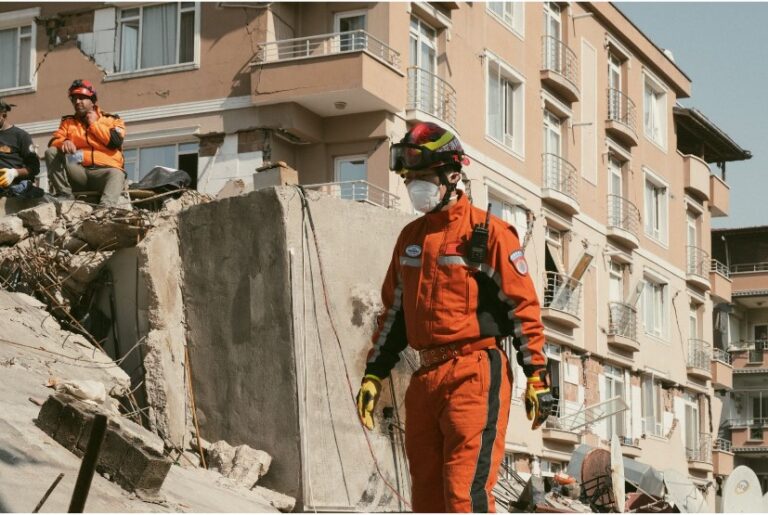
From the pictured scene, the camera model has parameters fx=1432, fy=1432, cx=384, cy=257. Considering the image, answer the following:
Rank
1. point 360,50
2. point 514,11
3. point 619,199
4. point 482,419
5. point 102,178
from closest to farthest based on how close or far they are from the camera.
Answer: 1. point 482,419
2. point 102,178
3. point 360,50
4. point 514,11
5. point 619,199

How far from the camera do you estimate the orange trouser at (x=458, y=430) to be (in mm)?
7637

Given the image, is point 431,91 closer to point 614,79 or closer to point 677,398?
point 614,79

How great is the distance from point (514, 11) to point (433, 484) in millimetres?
27249

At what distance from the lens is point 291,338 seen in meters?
13.3

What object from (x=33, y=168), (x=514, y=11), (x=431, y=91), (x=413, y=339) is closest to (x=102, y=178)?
(x=33, y=168)

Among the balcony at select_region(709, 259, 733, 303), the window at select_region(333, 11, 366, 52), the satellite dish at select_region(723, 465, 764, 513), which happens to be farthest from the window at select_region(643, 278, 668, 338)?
the satellite dish at select_region(723, 465, 764, 513)

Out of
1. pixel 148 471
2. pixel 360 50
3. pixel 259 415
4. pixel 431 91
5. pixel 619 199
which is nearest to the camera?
pixel 148 471

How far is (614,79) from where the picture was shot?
40.8 meters

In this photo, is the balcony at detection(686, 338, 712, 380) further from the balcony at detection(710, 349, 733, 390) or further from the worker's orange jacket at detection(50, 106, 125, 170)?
the worker's orange jacket at detection(50, 106, 125, 170)

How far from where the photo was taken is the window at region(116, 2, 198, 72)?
2906 centimetres

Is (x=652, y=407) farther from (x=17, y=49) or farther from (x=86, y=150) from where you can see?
(x=86, y=150)

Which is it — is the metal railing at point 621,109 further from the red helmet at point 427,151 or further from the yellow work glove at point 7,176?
the red helmet at point 427,151

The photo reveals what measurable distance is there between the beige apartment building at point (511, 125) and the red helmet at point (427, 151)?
50.3 feet

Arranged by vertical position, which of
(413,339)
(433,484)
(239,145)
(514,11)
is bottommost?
(433,484)
